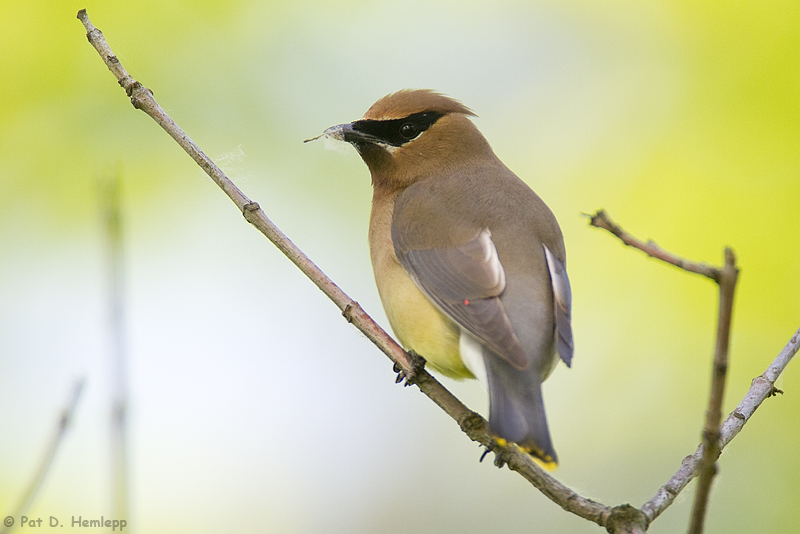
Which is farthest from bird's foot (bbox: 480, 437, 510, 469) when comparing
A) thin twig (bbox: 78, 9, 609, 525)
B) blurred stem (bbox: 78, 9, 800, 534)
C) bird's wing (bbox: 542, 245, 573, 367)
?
bird's wing (bbox: 542, 245, 573, 367)

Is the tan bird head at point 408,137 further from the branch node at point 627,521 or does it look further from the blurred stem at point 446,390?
the branch node at point 627,521

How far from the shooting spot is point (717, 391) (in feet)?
5.68

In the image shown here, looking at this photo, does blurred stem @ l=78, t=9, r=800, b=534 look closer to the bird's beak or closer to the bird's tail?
the bird's tail

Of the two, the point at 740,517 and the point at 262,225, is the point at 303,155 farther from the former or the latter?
the point at 740,517

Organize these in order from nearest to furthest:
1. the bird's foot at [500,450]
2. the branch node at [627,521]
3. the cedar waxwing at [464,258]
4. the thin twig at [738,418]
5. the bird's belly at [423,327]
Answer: the branch node at [627,521], the thin twig at [738,418], the bird's foot at [500,450], the cedar waxwing at [464,258], the bird's belly at [423,327]

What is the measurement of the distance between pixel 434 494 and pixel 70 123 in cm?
408

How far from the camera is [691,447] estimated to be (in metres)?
6.35

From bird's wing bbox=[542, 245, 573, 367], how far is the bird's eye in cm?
108

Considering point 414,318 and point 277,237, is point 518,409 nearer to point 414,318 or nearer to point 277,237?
point 414,318

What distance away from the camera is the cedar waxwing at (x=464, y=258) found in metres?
3.33

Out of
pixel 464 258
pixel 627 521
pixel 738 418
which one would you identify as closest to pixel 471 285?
pixel 464 258

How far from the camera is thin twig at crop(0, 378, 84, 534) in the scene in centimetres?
209

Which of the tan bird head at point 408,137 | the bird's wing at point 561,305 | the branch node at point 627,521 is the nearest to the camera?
the branch node at point 627,521

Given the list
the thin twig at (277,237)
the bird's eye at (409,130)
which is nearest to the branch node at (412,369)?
the thin twig at (277,237)
